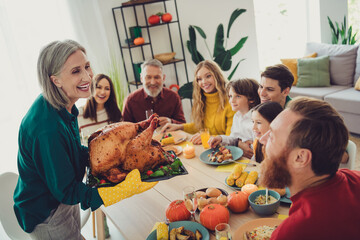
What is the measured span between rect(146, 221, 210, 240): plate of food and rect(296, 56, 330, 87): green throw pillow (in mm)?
3645

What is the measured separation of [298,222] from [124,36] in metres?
3.49

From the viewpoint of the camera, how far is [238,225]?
1.25m

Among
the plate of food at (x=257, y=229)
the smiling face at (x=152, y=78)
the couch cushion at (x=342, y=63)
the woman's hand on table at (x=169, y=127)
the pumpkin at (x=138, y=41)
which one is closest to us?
the plate of food at (x=257, y=229)

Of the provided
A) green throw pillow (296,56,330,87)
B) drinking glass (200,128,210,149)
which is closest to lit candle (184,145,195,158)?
drinking glass (200,128,210,149)

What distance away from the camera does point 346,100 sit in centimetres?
364

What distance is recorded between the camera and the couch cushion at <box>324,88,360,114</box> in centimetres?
354

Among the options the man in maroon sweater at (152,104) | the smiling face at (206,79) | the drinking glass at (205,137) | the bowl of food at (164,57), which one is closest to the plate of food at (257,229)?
the drinking glass at (205,137)

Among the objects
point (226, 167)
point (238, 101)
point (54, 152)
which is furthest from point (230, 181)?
point (238, 101)

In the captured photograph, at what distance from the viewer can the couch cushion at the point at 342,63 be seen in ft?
13.4

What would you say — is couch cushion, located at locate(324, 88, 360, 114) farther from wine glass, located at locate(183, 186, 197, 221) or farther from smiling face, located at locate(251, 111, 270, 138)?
wine glass, located at locate(183, 186, 197, 221)

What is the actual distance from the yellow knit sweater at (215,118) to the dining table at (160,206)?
0.78m

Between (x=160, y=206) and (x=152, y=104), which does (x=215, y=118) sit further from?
(x=160, y=206)

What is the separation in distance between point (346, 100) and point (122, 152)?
3.19 meters

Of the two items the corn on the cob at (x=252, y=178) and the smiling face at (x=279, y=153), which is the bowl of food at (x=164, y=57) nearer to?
the corn on the cob at (x=252, y=178)
